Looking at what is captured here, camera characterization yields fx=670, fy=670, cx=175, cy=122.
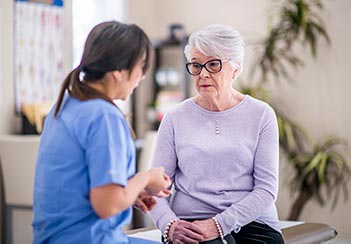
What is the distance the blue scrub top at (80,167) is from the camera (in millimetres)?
1694

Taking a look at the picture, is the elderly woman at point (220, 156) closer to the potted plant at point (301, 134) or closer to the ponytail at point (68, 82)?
the ponytail at point (68, 82)

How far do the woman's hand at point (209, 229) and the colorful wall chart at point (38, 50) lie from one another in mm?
2706

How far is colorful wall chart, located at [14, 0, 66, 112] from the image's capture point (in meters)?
4.71

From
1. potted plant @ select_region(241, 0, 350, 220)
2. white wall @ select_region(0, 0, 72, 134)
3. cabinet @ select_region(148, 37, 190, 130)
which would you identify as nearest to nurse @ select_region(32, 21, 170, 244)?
white wall @ select_region(0, 0, 72, 134)

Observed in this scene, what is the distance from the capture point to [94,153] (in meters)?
1.69

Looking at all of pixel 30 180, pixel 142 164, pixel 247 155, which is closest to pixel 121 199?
pixel 247 155

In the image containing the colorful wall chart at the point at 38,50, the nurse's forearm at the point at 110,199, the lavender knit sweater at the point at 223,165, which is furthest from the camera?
the colorful wall chart at the point at 38,50

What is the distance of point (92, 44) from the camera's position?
1.80 m

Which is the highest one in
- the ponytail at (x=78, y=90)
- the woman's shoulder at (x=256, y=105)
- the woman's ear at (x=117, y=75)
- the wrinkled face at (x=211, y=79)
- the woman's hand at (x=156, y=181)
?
the woman's ear at (x=117, y=75)

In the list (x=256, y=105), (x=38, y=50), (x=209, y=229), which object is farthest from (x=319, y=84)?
(x=209, y=229)

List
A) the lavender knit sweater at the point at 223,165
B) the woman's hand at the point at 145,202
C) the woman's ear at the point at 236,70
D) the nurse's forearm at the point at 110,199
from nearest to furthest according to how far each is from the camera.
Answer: the nurse's forearm at the point at 110,199 → the woman's hand at the point at 145,202 → the lavender knit sweater at the point at 223,165 → the woman's ear at the point at 236,70

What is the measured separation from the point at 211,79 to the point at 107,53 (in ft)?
2.40

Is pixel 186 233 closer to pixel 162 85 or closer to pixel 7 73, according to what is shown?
pixel 7 73

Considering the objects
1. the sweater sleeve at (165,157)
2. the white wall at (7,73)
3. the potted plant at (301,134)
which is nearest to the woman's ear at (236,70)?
the sweater sleeve at (165,157)
